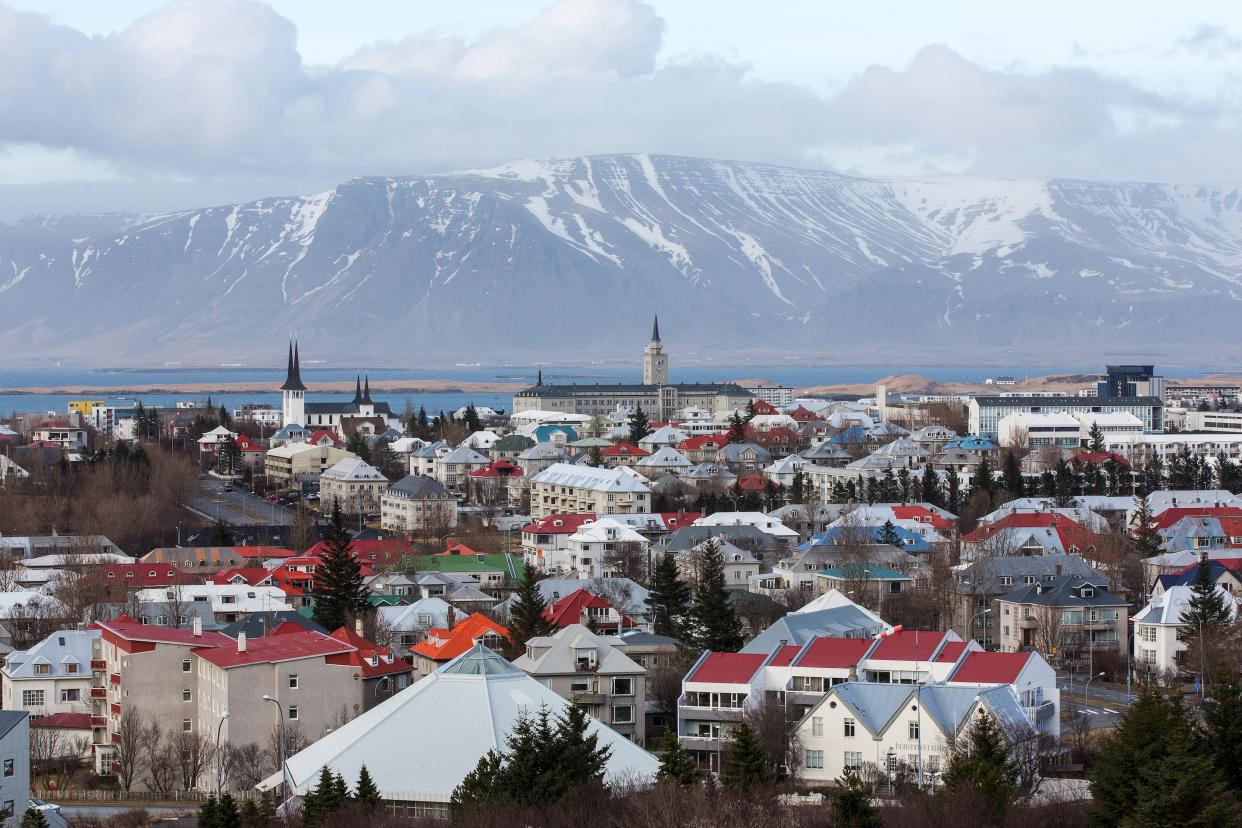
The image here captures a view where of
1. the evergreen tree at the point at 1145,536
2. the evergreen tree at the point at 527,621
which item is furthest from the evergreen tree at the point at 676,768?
the evergreen tree at the point at 1145,536

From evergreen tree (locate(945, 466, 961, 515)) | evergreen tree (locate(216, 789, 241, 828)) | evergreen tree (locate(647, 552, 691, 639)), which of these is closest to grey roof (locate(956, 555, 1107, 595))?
evergreen tree (locate(647, 552, 691, 639))

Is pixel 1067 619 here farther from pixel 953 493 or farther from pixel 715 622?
pixel 953 493

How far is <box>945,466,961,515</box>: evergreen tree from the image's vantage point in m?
80.3

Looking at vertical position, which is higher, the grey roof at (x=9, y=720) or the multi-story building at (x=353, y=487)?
the grey roof at (x=9, y=720)

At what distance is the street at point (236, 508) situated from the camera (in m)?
82.2

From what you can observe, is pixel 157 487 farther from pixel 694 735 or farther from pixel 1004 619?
pixel 694 735

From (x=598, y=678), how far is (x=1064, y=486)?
1747 inches

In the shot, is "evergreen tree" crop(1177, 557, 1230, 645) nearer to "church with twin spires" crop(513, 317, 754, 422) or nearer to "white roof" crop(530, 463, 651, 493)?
"white roof" crop(530, 463, 651, 493)

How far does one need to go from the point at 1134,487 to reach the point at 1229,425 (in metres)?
49.5

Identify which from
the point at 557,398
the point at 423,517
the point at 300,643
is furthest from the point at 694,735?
the point at 557,398

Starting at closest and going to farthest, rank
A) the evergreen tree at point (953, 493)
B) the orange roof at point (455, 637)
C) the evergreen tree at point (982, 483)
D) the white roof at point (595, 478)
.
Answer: the orange roof at point (455, 637) → the evergreen tree at point (953, 493) → the evergreen tree at point (982, 483) → the white roof at point (595, 478)

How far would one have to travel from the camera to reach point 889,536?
6450 cm

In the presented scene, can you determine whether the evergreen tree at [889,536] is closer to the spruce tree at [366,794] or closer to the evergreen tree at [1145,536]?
the evergreen tree at [1145,536]

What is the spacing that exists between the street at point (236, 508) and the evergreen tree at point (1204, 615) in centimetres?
4166
